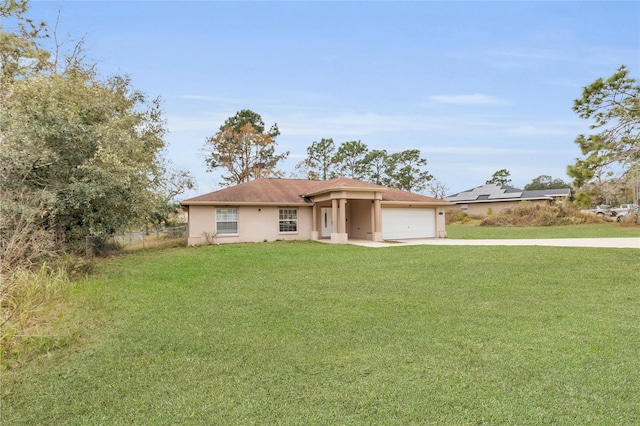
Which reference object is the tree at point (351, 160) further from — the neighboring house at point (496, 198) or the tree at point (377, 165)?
the neighboring house at point (496, 198)

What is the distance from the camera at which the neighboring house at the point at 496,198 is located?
3916cm

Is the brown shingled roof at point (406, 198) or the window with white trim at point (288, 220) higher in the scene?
the brown shingled roof at point (406, 198)

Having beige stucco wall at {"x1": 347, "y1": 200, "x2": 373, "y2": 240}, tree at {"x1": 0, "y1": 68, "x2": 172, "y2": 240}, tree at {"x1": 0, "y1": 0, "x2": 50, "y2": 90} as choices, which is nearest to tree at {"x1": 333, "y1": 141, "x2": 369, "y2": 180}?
beige stucco wall at {"x1": 347, "y1": 200, "x2": 373, "y2": 240}

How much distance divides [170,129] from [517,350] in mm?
24486

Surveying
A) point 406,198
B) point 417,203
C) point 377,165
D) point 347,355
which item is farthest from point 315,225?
point 377,165

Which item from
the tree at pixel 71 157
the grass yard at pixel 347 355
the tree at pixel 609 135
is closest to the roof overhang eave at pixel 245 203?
the tree at pixel 71 157

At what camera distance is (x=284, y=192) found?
21.0m

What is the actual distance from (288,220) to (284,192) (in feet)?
6.27

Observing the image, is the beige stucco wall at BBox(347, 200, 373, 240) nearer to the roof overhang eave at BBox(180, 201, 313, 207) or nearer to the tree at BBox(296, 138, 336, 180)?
the roof overhang eave at BBox(180, 201, 313, 207)

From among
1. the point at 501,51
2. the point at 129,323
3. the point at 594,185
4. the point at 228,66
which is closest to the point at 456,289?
the point at 594,185

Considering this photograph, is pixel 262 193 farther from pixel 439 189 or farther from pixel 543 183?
pixel 543 183

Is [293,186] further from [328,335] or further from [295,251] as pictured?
[328,335]

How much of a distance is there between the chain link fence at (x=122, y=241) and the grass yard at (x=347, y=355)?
6.77m

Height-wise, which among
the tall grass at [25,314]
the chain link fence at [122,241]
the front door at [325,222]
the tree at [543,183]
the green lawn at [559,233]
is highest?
the tree at [543,183]
